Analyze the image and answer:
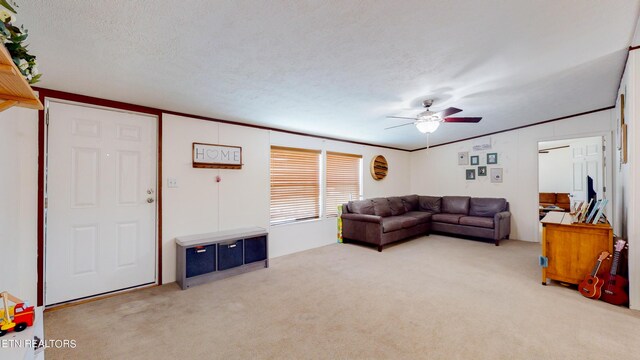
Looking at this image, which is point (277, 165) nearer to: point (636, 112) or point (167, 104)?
point (167, 104)

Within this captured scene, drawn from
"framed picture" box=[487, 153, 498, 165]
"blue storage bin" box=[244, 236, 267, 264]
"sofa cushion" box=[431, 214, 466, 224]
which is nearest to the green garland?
"blue storage bin" box=[244, 236, 267, 264]

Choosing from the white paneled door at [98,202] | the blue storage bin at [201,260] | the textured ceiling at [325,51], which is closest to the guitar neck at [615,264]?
the textured ceiling at [325,51]

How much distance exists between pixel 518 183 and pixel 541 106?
82.5 inches

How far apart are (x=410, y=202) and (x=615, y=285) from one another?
4.16 m

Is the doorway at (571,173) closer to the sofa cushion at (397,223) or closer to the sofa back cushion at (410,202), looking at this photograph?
the sofa cushion at (397,223)

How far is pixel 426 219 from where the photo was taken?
5867mm

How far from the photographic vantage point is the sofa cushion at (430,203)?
6.45 metres

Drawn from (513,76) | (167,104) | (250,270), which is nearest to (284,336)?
(250,270)

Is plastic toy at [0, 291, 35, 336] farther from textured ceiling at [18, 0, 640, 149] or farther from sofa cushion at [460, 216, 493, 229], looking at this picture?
sofa cushion at [460, 216, 493, 229]

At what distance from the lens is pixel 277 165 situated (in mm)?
4551

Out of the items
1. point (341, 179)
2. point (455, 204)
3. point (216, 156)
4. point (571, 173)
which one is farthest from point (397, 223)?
point (571, 173)

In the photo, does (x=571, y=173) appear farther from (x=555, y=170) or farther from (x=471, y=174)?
(x=471, y=174)

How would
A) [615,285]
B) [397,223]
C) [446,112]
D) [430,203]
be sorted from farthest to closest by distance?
[430,203]
[397,223]
[446,112]
[615,285]

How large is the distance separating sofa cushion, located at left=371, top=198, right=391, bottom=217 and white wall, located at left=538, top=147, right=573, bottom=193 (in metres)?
5.34
